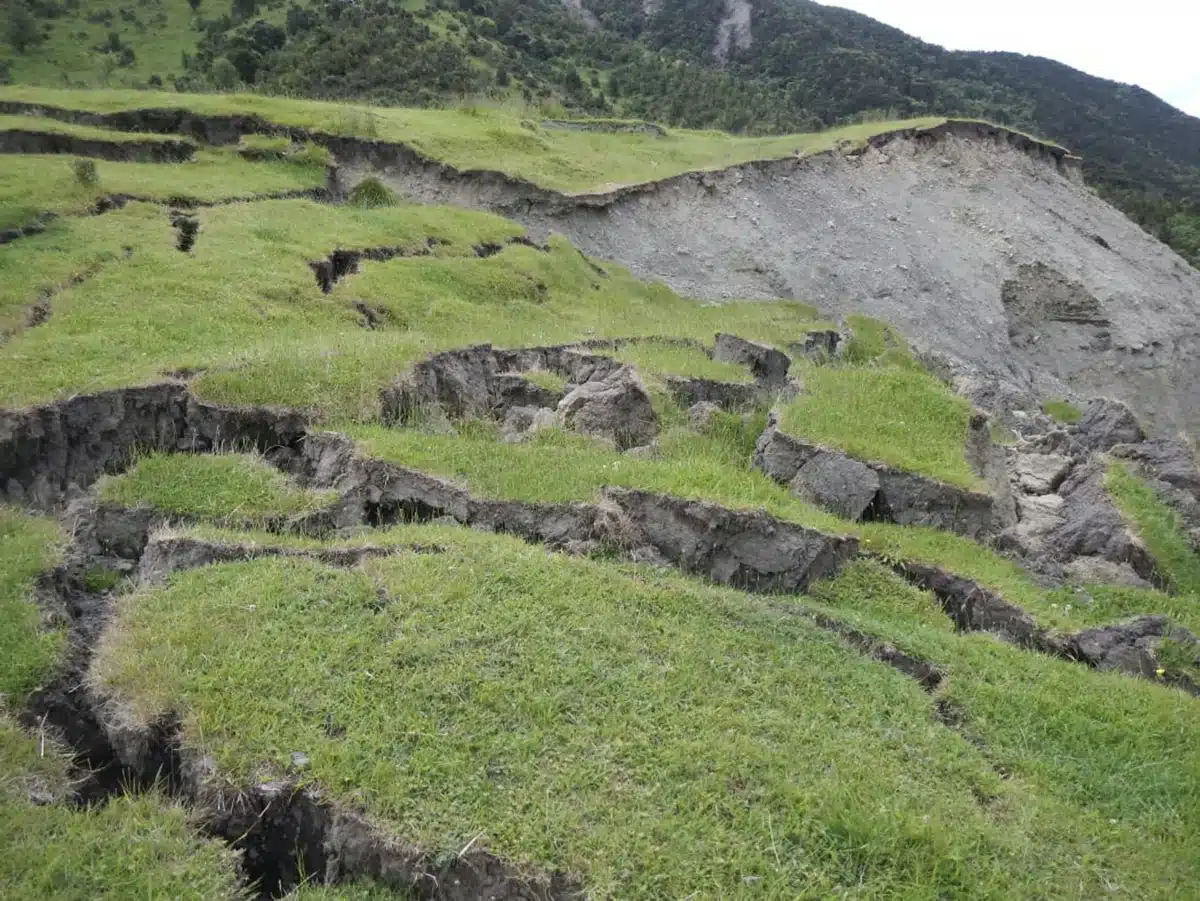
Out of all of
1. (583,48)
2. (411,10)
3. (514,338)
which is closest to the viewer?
(514,338)

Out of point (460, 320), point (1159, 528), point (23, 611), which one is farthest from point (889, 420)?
point (23, 611)

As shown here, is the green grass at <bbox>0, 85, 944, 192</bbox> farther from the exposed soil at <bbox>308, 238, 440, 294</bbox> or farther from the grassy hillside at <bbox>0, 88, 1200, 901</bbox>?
the grassy hillside at <bbox>0, 88, 1200, 901</bbox>

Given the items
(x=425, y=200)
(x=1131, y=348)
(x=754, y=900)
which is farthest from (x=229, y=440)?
(x=1131, y=348)

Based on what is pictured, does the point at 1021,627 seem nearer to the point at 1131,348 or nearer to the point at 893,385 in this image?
the point at 893,385

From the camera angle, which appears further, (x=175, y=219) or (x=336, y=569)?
(x=175, y=219)

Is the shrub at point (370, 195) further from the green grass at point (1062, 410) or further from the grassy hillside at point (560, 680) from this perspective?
the green grass at point (1062, 410)

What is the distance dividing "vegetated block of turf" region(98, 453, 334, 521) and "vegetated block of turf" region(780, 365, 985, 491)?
5.89m

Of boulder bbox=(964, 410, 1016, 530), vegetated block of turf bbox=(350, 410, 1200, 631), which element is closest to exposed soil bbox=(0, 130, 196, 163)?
vegetated block of turf bbox=(350, 410, 1200, 631)

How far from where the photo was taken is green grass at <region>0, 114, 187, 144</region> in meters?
21.6

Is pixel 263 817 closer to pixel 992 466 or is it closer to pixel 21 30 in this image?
pixel 992 466

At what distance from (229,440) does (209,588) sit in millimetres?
3503

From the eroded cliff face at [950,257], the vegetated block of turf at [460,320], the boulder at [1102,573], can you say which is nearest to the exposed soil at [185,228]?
the vegetated block of turf at [460,320]

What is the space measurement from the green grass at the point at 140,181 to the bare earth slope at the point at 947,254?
3865mm

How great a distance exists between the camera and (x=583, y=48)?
7175cm
